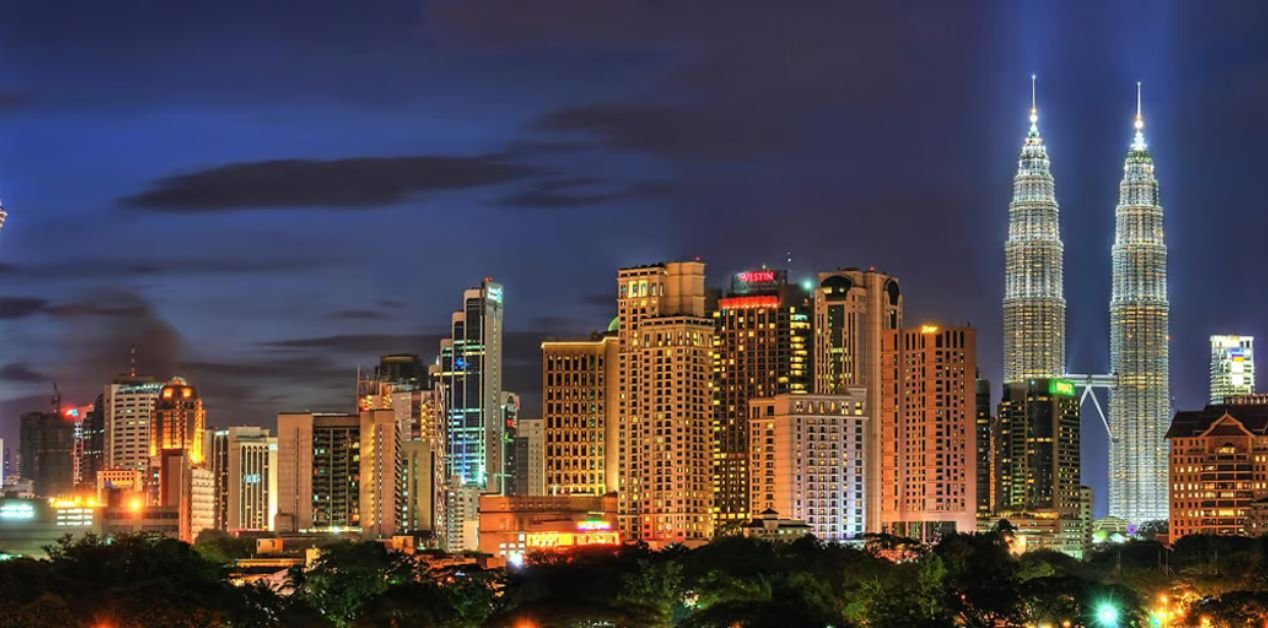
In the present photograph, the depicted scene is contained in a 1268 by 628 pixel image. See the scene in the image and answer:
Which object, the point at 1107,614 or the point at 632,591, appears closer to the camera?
the point at 1107,614

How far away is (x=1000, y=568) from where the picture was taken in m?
137

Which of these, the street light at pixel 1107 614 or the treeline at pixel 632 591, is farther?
the street light at pixel 1107 614

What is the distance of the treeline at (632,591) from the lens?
9850cm

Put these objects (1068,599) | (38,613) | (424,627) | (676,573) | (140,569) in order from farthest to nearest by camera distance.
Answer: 1. (676,573)
2. (1068,599)
3. (140,569)
4. (424,627)
5. (38,613)

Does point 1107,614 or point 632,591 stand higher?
point 632,591

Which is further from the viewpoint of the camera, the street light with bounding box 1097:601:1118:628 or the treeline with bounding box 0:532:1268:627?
the street light with bounding box 1097:601:1118:628

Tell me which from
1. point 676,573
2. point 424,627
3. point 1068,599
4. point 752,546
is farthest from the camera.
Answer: point 752,546

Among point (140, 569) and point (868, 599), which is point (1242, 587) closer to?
point (868, 599)

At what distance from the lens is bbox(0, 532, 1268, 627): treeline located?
9850 cm

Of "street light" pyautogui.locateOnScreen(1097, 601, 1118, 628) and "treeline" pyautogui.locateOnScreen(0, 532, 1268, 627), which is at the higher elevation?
"treeline" pyautogui.locateOnScreen(0, 532, 1268, 627)

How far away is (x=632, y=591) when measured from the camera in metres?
125

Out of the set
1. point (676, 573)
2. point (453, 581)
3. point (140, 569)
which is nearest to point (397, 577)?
point (453, 581)

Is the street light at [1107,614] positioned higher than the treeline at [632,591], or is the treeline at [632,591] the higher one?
the treeline at [632,591]

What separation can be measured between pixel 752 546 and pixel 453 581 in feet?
132
